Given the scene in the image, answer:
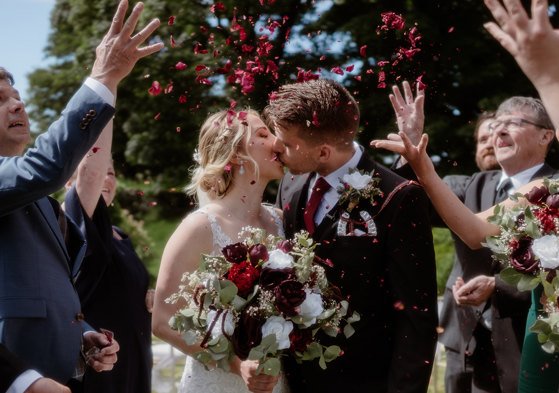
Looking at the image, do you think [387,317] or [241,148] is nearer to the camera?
[387,317]

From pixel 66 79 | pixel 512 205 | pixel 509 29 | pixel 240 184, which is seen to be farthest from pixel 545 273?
pixel 66 79

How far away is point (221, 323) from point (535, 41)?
170cm

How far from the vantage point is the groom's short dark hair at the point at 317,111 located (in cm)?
349

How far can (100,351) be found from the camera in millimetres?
3115

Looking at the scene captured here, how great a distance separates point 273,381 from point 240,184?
122 cm

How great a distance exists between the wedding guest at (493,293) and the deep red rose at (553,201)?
1.15 metres

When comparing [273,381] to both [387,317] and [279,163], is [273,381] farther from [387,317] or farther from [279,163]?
[279,163]

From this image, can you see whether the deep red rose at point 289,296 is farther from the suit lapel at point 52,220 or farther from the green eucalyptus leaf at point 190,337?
the suit lapel at point 52,220

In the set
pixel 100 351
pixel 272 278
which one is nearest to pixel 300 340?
pixel 272 278

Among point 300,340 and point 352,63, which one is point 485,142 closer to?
point 300,340

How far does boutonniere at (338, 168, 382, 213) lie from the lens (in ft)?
10.8

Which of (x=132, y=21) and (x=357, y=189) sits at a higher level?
(x=132, y=21)

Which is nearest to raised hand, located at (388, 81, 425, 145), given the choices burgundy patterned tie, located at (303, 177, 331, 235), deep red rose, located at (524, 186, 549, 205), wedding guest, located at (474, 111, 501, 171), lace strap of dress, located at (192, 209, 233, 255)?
burgundy patterned tie, located at (303, 177, 331, 235)

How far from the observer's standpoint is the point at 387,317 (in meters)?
3.33
